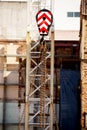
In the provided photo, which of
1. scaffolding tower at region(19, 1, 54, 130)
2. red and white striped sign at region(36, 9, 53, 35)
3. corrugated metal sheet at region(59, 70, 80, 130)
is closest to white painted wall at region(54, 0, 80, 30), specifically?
scaffolding tower at region(19, 1, 54, 130)

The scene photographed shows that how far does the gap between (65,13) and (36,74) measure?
13584 millimetres

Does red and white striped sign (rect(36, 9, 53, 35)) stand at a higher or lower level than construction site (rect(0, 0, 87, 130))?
higher

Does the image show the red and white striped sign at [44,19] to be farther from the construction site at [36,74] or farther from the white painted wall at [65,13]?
the white painted wall at [65,13]

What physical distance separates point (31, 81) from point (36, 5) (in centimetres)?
429

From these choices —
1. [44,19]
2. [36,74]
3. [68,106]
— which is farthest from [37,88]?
[44,19]

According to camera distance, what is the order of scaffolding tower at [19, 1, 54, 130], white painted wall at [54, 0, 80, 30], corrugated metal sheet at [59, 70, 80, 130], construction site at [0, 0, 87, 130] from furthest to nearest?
1. white painted wall at [54, 0, 80, 30]
2. corrugated metal sheet at [59, 70, 80, 130]
3. construction site at [0, 0, 87, 130]
4. scaffolding tower at [19, 1, 54, 130]

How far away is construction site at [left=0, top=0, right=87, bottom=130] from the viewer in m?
22.6

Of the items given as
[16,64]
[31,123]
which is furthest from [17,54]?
[31,123]

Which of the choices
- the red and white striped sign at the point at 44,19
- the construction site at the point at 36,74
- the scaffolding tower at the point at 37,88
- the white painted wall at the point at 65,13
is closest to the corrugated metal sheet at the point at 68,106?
the construction site at the point at 36,74

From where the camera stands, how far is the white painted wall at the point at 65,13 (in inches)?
1383

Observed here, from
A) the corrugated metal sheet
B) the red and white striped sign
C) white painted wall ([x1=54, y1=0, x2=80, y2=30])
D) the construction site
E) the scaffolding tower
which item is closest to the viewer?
the red and white striped sign

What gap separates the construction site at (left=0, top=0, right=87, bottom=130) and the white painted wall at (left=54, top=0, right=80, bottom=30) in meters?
8.40

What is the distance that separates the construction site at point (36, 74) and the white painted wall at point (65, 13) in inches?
331

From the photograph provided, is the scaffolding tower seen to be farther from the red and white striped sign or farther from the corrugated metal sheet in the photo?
the red and white striped sign
